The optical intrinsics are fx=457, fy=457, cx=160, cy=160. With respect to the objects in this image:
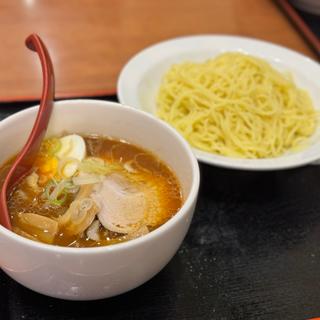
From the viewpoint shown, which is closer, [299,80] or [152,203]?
[152,203]

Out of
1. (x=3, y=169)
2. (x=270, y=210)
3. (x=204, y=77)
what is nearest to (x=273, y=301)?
(x=270, y=210)

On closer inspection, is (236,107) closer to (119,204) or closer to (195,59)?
(195,59)

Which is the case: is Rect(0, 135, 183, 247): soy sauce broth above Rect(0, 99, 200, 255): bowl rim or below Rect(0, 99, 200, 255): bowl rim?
below

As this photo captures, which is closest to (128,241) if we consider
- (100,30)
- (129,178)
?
(129,178)

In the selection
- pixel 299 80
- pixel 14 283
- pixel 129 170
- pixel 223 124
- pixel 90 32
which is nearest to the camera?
pixel 14 283

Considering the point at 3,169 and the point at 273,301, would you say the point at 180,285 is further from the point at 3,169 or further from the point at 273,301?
the point at 3,169

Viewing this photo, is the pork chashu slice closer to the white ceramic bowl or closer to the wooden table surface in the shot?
the white ceramic bowl

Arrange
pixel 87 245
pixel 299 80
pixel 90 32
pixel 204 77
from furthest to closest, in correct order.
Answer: pixel 90 32 < pixel 299 80 < pixel 204 77 < pixel 87 245

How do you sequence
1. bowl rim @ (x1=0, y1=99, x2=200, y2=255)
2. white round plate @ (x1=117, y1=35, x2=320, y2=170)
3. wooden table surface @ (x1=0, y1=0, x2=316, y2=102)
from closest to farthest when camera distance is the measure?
bowl rim @ (x1=0, y1=99, x2=200, y2=255), white round plate @ (x1=117, y1=35, x2=320, y2=170), wooden table surface @ (x1=0, y1=0, x2=316, y2=102)

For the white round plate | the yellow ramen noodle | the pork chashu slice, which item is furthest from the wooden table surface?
the pork chashu slice
